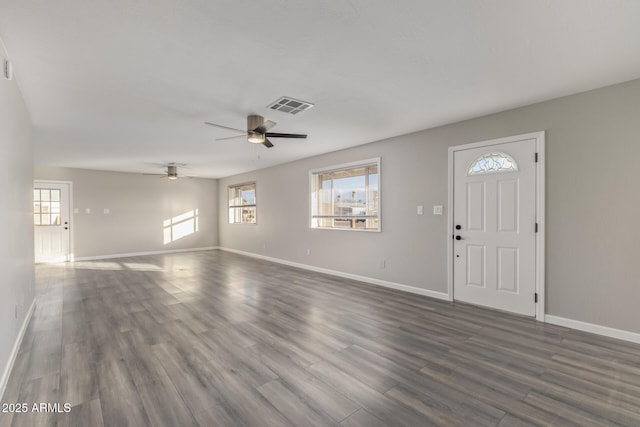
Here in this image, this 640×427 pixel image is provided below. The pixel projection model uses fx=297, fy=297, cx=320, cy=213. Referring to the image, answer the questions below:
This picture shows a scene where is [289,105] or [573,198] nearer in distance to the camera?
[573,198]

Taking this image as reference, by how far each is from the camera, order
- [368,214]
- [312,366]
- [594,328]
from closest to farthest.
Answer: [312,366] → [594,328] → [368,214]

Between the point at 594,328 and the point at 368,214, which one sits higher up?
the point at 368,214

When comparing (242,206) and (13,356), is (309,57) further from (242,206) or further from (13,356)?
(242,206)

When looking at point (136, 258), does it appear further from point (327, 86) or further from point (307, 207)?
point (327, 86)

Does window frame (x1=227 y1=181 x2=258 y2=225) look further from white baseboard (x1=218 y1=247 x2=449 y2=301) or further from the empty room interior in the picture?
the empty room interior

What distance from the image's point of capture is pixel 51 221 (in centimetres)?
754

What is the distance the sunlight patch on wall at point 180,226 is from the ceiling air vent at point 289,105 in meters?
7.34

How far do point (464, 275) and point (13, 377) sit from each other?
4693 mm

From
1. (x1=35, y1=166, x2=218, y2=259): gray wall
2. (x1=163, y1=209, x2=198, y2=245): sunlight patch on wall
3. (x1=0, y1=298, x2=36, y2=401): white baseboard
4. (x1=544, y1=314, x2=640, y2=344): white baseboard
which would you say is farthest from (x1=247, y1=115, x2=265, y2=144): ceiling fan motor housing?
(x1=163, y1=209, x2=198, y2=245): sunlight patch on wall

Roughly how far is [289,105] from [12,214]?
108 inches

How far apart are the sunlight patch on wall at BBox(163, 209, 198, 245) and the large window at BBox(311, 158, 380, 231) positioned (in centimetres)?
519

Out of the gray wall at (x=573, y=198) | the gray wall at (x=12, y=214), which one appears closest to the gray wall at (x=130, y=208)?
the gray wall at (x=12, y=214)

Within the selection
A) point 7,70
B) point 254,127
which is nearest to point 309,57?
point 254,127

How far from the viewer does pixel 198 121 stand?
3.94 meters
